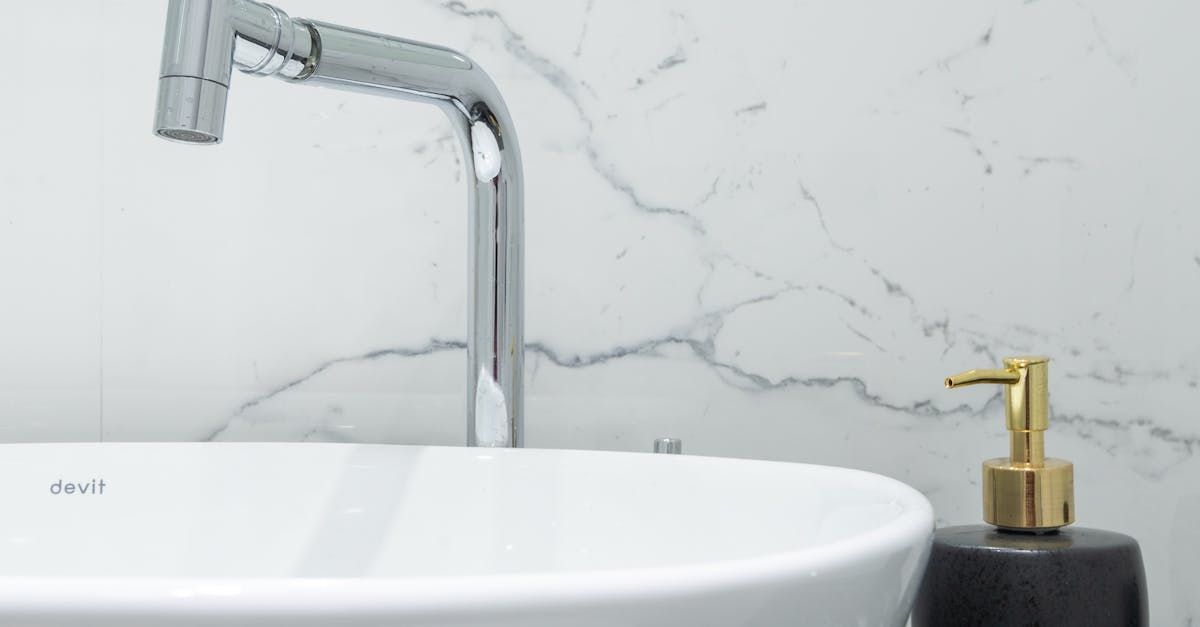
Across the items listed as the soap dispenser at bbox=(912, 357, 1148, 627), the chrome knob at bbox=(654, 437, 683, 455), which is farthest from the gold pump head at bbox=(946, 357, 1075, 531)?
the chrome knob at bbox=(654, 437, 683, 455)

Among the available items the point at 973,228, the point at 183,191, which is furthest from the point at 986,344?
the point at 183,191

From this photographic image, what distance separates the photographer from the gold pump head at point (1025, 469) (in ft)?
1.47

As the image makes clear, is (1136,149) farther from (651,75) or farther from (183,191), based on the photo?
(183,191)

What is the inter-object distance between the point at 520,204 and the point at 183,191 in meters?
0.25

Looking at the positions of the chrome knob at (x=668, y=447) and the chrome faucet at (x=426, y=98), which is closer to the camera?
the chrome faucet at (x=426, y=98)

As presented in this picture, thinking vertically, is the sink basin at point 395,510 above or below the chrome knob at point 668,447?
below

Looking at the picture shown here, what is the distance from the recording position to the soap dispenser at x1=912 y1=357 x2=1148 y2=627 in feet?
1.39

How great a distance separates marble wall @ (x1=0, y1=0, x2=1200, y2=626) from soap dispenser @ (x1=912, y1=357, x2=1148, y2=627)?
0.57ft

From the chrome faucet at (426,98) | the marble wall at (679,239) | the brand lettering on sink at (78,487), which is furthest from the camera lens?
the marble wall at (679,239)

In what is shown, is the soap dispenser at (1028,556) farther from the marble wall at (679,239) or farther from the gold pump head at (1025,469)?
the marble wall at (679,239)

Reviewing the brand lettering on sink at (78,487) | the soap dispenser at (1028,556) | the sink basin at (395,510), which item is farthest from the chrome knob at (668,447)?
the brand lettering on sink at (78,487)

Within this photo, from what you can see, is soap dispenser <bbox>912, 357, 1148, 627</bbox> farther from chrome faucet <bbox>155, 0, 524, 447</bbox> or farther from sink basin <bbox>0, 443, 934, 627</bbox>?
chrome faucet <bbox>155, 0, 524, 447</bbox>

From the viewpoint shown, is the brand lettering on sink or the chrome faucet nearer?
the chrome faucet

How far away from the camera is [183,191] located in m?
0.64
